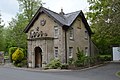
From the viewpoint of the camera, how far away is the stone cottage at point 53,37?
31.6 meters

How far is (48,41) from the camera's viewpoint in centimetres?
3164

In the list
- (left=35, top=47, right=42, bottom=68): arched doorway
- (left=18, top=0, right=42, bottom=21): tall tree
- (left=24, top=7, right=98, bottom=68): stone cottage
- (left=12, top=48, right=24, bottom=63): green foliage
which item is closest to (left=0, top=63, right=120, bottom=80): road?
(left=24, top=7, right=98, bottom=68): stone cottage

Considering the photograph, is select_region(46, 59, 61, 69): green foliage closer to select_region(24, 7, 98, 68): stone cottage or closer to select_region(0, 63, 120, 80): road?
select_region(24, 7, 98, 68): stone cottage

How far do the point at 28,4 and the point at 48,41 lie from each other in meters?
18.5

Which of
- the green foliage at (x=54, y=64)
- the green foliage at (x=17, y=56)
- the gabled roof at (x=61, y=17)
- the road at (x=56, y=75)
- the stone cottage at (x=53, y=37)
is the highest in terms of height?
the gabled roof at (x=61, y=17)

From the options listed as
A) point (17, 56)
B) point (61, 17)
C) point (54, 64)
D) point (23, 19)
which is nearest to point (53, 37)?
point (61, 17)

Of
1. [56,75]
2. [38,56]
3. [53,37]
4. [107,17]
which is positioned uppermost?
[107,17]

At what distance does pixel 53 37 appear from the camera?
3244cm

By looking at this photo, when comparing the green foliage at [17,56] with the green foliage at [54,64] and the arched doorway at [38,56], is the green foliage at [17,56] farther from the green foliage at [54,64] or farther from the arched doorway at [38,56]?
the green foliage at [54,64]

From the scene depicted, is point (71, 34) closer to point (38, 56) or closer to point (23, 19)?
point (38, 56)

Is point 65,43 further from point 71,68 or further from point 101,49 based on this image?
point 101,49

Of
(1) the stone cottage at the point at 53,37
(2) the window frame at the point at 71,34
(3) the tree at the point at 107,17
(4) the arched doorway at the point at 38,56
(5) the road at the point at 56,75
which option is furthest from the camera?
(4) the arched doorway at the point at 38,56

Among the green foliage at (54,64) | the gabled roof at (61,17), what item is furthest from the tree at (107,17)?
the green foliage at (54,64)

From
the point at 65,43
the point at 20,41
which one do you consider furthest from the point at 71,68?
the point at 20,41
